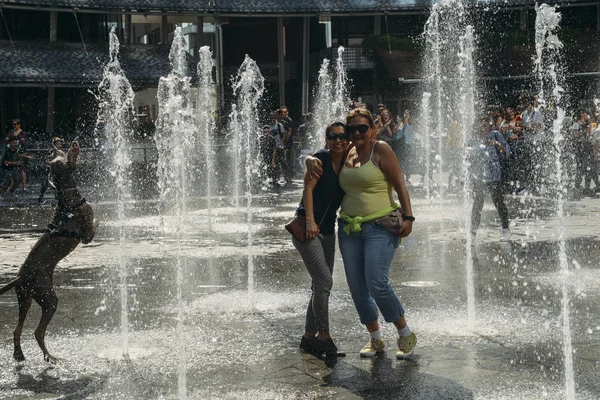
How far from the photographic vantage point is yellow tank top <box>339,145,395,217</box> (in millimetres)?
6242

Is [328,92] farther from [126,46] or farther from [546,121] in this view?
[546,121]

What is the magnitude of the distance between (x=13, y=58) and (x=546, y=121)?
20.1 metres

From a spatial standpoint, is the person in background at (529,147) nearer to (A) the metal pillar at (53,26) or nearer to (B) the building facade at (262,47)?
(B) the building facade at (262,47)

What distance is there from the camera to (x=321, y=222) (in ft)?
21.5

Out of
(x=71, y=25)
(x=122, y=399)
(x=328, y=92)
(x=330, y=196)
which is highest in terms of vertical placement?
(x=71, y=25)

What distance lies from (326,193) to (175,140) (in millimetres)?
16877

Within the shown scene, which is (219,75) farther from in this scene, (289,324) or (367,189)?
(367,189)

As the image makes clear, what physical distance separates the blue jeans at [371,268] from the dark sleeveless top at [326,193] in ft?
0.49

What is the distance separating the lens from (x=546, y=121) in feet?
65.0

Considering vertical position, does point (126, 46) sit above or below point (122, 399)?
above

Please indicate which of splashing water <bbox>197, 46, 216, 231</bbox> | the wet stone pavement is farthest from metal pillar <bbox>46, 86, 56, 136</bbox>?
the wet stone pavement

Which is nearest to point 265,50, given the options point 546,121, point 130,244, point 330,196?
point 546,121

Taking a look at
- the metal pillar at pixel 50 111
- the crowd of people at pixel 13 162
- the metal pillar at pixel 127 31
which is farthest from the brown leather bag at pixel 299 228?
the metal pillar at pixel 127 31

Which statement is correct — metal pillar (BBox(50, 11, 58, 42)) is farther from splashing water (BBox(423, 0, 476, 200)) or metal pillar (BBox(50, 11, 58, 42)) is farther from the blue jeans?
the blue jeans
